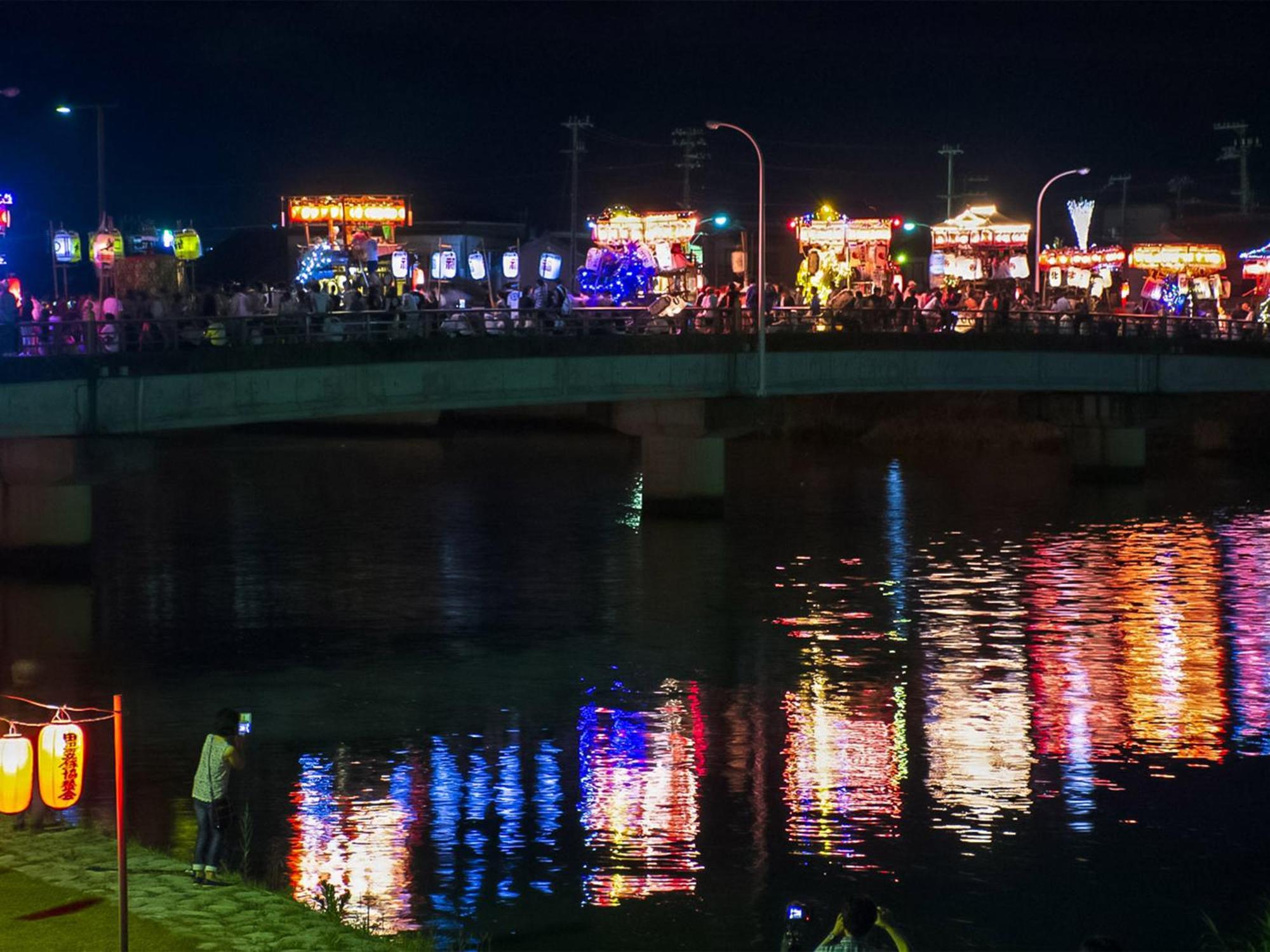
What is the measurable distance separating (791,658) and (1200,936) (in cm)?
1438

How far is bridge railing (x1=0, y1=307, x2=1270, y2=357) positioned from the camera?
3578 cm

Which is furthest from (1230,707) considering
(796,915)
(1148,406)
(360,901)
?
(1148,406)

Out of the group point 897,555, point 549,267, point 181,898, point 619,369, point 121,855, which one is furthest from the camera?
point 549,267

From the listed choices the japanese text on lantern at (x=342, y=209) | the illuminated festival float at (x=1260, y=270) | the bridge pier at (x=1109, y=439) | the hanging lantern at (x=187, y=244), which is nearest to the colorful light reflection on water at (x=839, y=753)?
the bridge pier at (x=1109, y=439)

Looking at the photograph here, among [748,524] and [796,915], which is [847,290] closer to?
[748,524]

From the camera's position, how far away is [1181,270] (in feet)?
247

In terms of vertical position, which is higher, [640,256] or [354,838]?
[640,256]

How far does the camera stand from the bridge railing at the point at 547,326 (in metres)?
35.8

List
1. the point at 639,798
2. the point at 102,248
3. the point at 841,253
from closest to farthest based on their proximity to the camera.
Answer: the point at 639,798, the point at 102,248, the point at 841,253

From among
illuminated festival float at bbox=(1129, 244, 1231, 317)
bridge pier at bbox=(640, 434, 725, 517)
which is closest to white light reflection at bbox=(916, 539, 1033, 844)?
bridge pier at bbox=(640, 434, 725, 517)

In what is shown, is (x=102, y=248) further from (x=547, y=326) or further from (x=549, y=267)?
(x=549, y=267)

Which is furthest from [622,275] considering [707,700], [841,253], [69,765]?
[69,765]

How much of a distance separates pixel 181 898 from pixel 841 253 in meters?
49.9

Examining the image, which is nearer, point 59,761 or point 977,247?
point 59,761
